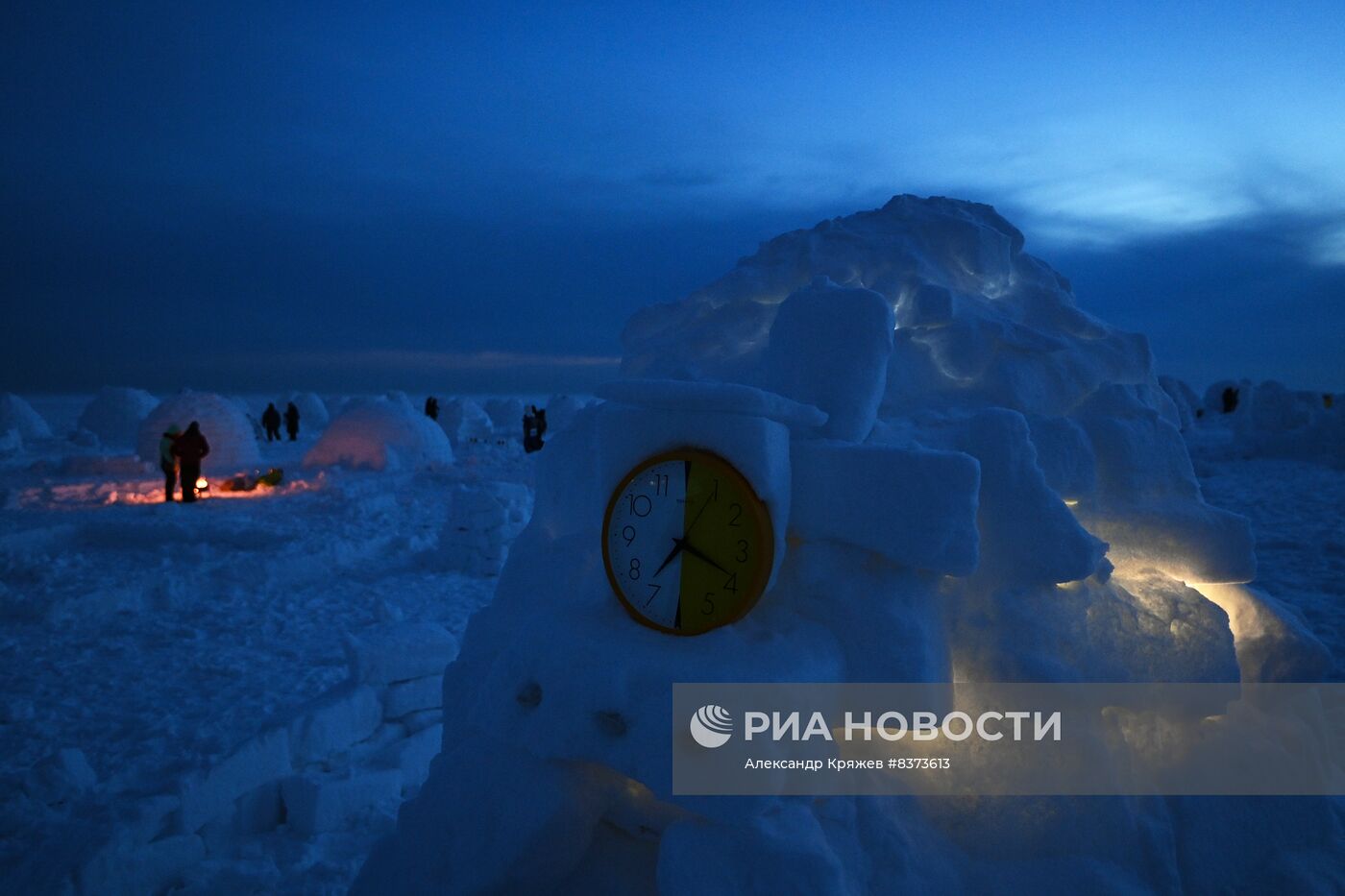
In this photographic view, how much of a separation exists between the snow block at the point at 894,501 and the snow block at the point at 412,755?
3.18 m

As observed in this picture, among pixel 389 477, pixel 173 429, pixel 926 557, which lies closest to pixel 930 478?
pixel 926 557

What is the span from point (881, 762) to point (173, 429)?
1365cm

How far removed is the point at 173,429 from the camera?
12.4 m

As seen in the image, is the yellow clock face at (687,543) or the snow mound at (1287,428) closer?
the yellow clock face at (687,543)

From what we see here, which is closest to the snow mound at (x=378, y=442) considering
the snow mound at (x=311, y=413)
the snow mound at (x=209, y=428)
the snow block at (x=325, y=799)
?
the snow mound at (x=209, y=428)

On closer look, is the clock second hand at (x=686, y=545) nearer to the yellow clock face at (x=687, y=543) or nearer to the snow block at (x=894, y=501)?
the yellow clock face at (x=687, y=543)

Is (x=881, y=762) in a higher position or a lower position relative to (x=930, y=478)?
lower

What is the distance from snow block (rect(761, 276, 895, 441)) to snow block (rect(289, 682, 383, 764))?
12.3ft

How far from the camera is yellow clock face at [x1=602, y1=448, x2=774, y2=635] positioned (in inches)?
80.0

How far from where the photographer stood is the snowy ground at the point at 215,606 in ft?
13.7

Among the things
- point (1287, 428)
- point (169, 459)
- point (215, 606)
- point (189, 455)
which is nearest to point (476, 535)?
point (215, 606)

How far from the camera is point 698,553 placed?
2090 millimetres

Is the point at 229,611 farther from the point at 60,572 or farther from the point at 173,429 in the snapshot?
the point at 173,429
